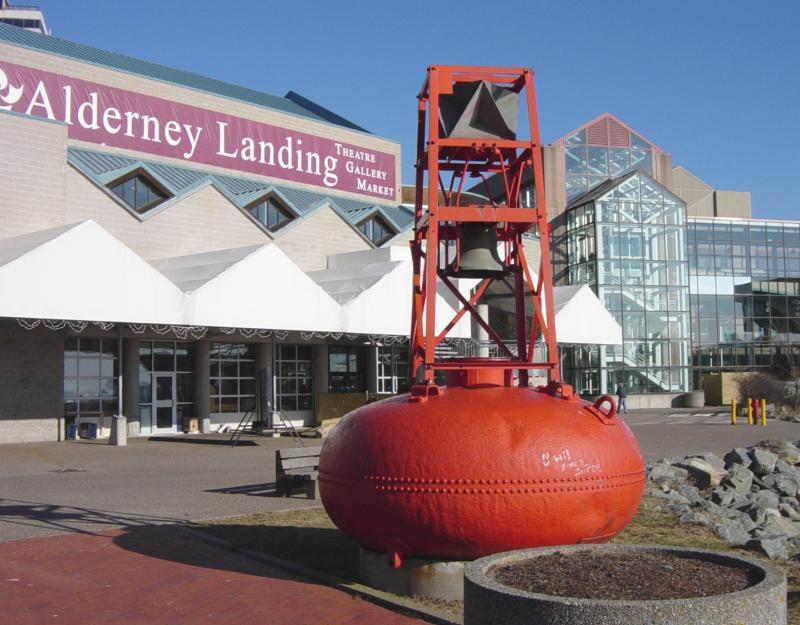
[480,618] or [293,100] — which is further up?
[293,100]

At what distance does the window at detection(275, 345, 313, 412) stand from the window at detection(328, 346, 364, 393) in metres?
0.98

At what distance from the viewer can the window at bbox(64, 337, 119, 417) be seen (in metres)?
28.4

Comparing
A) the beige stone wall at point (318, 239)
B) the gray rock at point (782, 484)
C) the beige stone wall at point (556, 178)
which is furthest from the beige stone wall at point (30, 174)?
the beige stone wall at point (556, 178)

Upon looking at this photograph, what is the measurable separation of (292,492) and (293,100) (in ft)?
136

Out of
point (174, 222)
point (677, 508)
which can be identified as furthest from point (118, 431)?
point (677, 508)

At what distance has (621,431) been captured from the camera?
7.78 m

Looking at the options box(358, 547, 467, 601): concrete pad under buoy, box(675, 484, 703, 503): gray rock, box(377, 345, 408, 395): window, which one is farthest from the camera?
box(377, 345, 408, 395): window

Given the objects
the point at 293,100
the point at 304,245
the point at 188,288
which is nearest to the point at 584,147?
the point at 293,100

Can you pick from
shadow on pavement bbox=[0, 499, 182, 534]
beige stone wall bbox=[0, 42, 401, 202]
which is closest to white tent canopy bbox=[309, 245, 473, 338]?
beige stone wall bbox=[0, 42, 401, 202]

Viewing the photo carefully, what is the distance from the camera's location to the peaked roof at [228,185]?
31.5 meters

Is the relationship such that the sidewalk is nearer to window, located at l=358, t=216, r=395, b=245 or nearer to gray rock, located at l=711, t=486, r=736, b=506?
gray rock, located at l=711, t=486, r=736, b=506

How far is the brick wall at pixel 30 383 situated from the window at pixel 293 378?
9.69 metres

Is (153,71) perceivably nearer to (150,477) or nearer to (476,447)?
(150,477)

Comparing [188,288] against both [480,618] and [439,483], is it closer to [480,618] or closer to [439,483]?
Result: [439,483]
